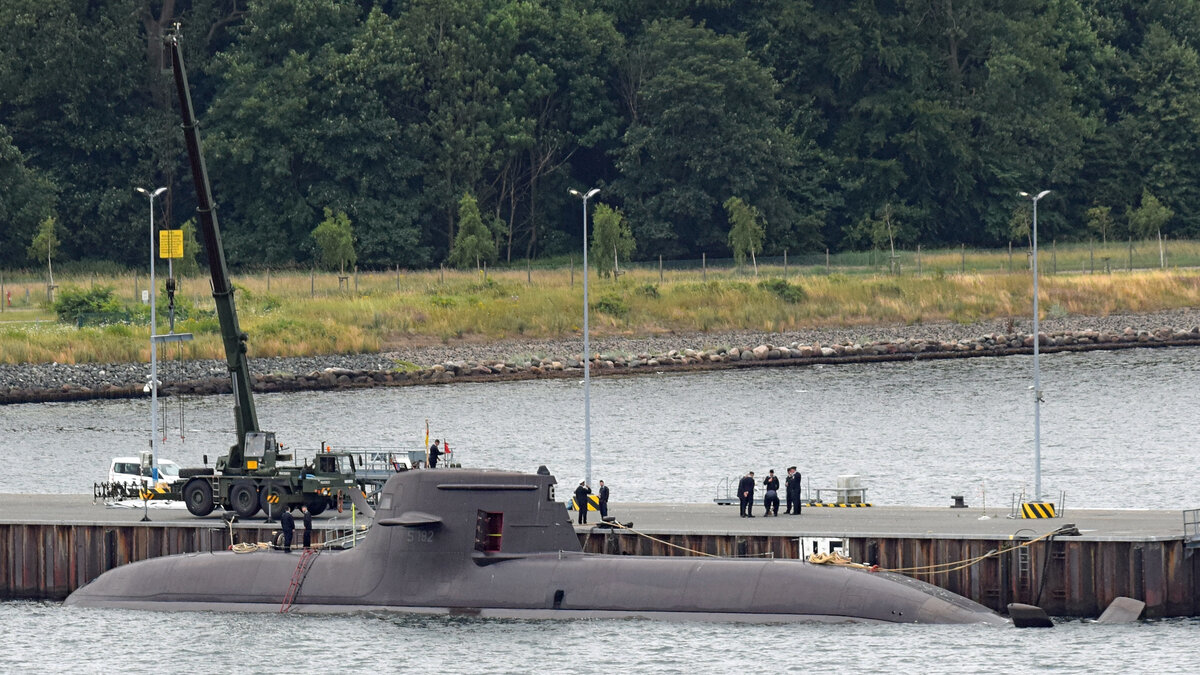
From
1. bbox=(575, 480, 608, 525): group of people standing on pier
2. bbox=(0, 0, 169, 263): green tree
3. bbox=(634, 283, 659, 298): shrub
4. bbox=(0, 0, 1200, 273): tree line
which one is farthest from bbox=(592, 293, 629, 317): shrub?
bbox=(575, 480, 608, 525): group of people standing on pier

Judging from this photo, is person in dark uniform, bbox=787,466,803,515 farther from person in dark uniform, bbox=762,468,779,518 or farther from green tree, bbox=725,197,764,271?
green tree, bbox=725,197,764,271

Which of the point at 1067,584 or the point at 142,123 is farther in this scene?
the point at 142,123

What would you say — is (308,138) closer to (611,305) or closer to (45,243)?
(45,243)

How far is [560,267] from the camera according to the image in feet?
490

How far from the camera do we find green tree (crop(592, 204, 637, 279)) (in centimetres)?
13225

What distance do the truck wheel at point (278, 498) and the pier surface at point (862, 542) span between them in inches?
39.9

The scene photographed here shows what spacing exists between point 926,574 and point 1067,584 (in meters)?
3.40

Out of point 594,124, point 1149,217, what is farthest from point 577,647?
point 1149,217

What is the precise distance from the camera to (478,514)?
48219 mm

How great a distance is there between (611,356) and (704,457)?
115 feet

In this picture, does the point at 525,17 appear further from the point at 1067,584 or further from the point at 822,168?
the point at 1067,584

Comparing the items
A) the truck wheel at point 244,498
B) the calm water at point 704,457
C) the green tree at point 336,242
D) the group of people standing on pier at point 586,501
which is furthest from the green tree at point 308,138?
the group of people standing on pier at point 586,501

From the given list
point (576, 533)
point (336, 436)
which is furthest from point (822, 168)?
point (576, 533)

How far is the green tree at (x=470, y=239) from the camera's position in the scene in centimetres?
13538
